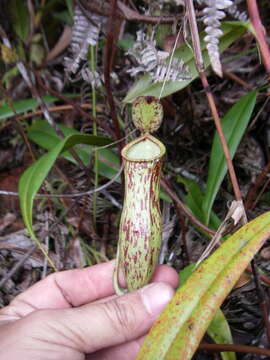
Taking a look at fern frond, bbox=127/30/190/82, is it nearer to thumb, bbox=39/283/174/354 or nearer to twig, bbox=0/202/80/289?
thumb, bbox=39/283/174/354

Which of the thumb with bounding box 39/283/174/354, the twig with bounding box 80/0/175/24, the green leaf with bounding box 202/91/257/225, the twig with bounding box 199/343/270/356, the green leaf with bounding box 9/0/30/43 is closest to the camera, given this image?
the thumb with bounding box 39/283/174/354

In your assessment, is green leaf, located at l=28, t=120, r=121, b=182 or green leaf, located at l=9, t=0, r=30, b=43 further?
green leaf, located at l=9, t=0, r=30, b=43

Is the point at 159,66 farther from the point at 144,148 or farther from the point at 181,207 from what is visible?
the point at 181,207

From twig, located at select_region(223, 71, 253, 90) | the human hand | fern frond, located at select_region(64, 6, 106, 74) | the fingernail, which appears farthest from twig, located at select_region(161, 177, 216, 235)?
twig, located at select_region(223, 71, 253, 90)

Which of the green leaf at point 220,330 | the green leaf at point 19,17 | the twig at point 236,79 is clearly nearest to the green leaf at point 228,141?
the twig at point 236,79

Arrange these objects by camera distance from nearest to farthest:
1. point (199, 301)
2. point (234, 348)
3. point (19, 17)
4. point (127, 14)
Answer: point (199, 301) → point (234, 348) → point (127, 14) → point (19, 17)

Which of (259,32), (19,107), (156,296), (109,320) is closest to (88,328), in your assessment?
(109,320)
